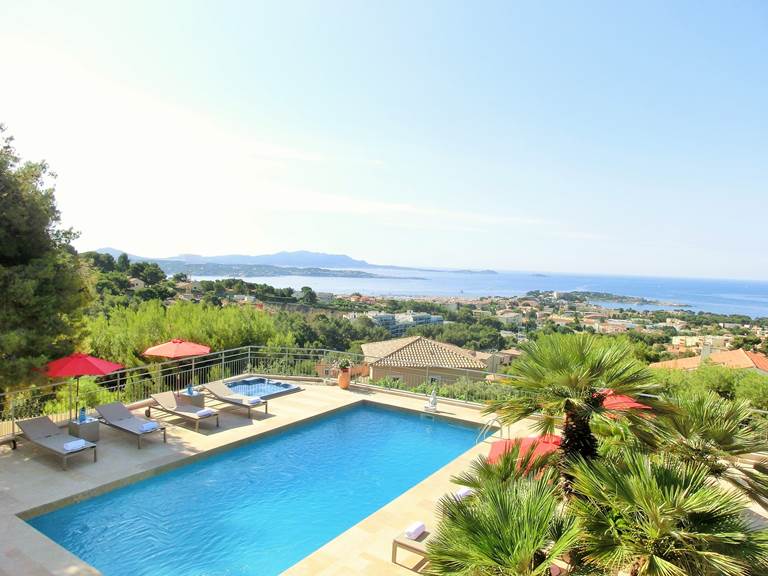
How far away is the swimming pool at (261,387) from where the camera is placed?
42.3 ft

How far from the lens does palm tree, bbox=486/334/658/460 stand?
433 cm

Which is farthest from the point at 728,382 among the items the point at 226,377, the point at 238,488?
the point at 226,377

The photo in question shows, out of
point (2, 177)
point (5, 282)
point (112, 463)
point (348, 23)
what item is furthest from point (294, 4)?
point (112, 463)

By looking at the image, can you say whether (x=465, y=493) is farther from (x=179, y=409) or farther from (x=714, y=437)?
(x=179, y=409)

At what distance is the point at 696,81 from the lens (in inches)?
581

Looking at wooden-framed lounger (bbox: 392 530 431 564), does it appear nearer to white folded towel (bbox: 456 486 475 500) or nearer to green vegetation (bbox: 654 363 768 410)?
white folded towel (bbox: 456 486 475 500)

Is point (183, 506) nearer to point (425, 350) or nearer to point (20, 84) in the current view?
point (20, 84)

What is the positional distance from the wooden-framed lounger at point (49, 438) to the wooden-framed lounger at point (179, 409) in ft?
6.16

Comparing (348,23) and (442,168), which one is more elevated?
(348,23)

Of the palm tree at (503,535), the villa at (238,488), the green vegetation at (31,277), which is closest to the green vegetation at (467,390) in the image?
the villa at (238,488)

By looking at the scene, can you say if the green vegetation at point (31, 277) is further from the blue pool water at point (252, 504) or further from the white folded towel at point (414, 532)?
the white folded towel at point (414, 532)

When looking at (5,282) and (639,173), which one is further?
(639,173)

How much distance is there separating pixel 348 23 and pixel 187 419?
12.5 meters

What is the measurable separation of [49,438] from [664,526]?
31.6ft
